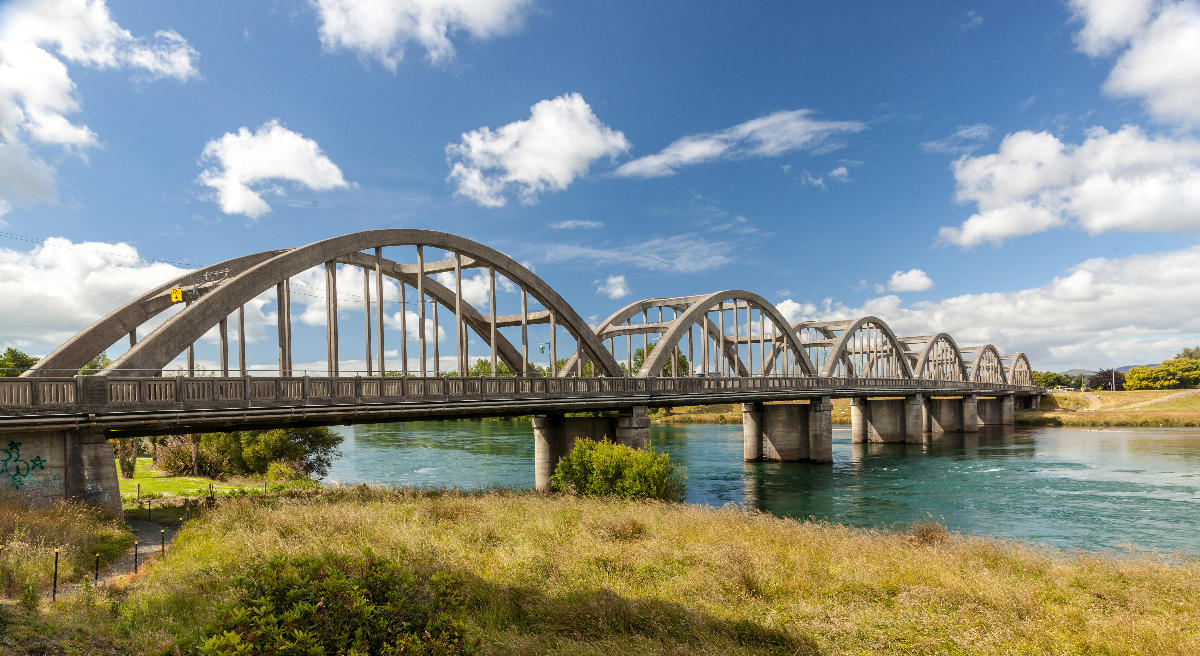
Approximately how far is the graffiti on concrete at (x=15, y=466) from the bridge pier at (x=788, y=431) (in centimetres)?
4828

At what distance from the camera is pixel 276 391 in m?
23.4

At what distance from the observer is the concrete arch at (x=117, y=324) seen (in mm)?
23344

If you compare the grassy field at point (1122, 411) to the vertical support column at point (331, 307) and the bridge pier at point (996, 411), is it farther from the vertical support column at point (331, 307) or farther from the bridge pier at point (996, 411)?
the vertical support column at point (331, 307)

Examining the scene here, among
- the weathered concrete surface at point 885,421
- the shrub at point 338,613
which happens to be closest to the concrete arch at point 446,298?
the shrub at point 338,613

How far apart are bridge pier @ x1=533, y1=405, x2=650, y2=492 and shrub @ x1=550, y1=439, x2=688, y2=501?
7.05 metres

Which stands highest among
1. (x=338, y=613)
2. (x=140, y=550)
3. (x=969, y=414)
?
(x=338, y=613)

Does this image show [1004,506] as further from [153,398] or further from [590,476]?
[153,398]

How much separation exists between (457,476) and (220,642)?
41.3 metres

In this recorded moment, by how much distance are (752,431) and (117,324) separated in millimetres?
46894

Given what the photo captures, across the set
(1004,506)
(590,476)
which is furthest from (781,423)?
(590,476)

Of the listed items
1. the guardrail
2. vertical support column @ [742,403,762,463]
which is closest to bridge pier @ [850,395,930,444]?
vertical support column @ [742,403,762,463]

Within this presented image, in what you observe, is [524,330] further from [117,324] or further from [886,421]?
[886,421]

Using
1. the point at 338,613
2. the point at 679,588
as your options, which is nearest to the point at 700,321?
the point at 679,588

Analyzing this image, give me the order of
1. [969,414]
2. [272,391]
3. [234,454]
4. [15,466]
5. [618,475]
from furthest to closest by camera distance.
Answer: [969,414] < [234,454] < [618,475] < [272,391] < [15,466]
